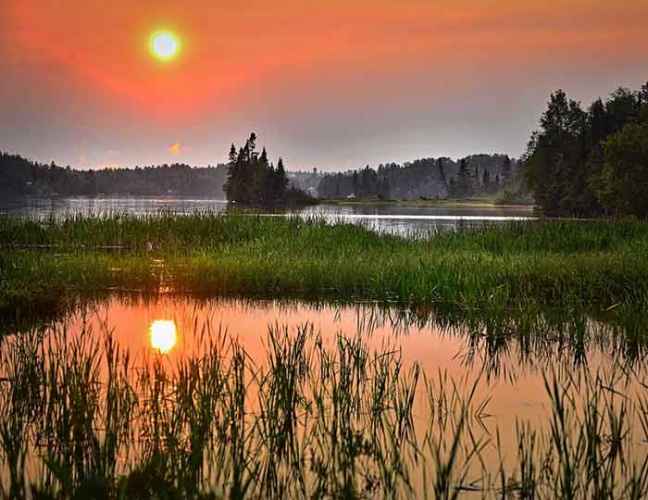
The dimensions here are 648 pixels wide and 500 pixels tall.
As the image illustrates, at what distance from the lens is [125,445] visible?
287 inches

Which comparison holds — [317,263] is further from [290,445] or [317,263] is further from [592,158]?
[592,158]

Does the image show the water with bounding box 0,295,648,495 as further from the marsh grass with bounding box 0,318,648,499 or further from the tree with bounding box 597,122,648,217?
the tree with bounding box 597,122,648,217

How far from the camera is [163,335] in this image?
46.6ft

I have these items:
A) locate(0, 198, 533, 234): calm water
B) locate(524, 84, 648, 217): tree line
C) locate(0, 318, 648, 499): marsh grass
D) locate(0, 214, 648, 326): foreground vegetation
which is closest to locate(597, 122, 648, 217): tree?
locate(524, 84, 648, 217): tree line

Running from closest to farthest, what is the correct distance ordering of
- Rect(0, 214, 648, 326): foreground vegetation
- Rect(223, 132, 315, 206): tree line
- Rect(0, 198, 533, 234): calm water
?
Rect(0, 214, 648, 326): foreground vegetation → Rect(0, 198, 533, 234): calm water → Rect(223, 132, 315, 206): tree line

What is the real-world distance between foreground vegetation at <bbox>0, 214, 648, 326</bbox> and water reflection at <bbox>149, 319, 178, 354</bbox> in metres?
3.19

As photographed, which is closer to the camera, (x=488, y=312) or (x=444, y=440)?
(x=444, y=440)

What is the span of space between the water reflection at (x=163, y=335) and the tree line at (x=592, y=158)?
5597 centimetres

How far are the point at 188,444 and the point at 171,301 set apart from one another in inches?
486

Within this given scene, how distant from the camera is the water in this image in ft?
28.5

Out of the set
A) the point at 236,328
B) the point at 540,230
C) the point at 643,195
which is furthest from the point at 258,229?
the point at 643,195

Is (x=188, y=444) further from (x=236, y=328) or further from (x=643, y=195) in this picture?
(x=643, y=195)

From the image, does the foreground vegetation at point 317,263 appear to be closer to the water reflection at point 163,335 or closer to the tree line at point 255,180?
the water reflection at point 163,335

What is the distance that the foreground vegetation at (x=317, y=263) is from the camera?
18844 millimetres
